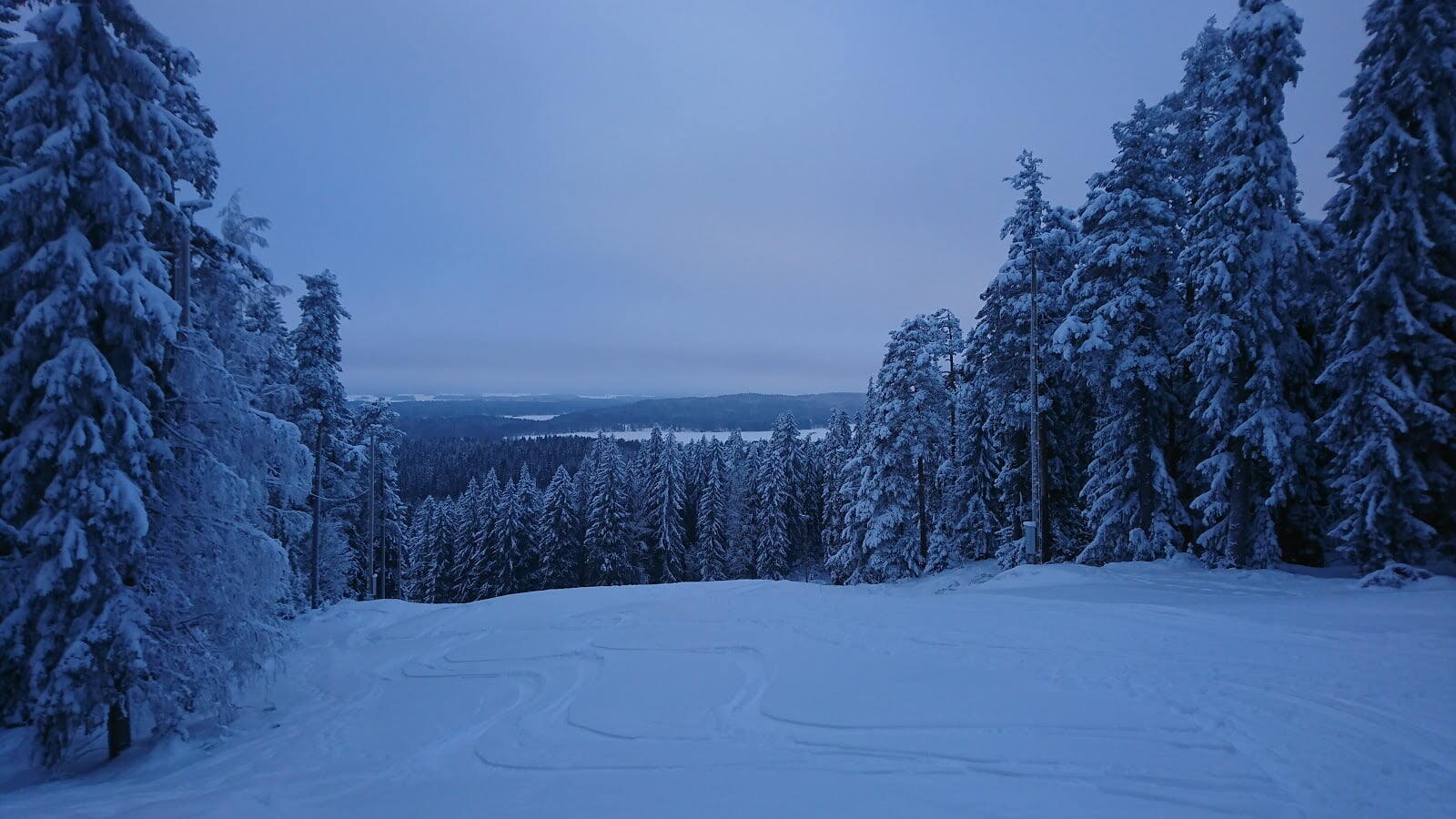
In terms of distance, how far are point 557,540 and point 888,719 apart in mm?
44008

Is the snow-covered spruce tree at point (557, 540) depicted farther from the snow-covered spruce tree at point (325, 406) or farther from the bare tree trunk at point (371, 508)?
the snow-covered spruce tree at point (325, 406)

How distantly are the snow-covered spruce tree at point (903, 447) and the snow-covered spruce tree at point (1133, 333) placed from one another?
902cm

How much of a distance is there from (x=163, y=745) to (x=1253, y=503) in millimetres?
22395

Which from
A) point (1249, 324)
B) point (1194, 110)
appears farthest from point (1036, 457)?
point (1194, 110)

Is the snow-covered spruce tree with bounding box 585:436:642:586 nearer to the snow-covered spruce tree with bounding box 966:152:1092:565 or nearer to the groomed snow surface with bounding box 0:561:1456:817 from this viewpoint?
the snow-covered spruce tree with bounding box 966:152:1092:565

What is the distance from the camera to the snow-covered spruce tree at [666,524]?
2007 inches

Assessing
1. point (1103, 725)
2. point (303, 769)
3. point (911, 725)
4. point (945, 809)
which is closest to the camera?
point (945, 809)

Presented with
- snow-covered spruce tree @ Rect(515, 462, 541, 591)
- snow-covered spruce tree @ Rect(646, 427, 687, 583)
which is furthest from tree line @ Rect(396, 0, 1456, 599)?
snow-covered spruce tree @ Rect(515, 462, 541, 591)

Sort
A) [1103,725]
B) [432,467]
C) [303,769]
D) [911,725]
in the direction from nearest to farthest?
[1103,725] → [911,725] → [303,769] → [432,467]

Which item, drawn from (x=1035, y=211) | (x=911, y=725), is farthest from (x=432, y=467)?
(x=911, y=725)

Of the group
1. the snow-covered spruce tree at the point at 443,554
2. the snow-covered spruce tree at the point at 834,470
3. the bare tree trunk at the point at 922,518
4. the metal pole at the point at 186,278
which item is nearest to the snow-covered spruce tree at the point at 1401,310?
the bare tree trunk at the point at 922,518

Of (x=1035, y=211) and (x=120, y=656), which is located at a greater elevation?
(x=1035, y=211)

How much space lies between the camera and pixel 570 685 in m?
10.9

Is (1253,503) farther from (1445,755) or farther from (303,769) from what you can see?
(303,769)
